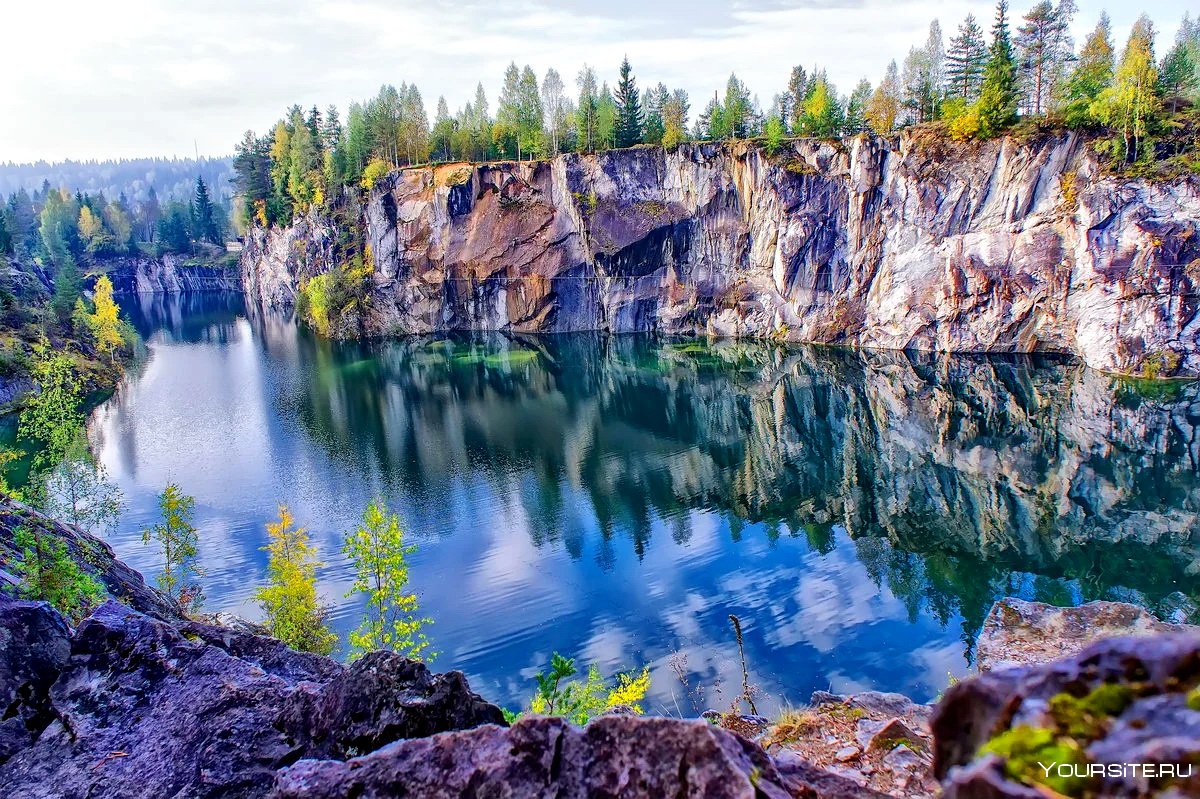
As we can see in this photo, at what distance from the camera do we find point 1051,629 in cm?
1457

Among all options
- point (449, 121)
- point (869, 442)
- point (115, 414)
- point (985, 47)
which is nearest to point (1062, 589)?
point (869, 442)

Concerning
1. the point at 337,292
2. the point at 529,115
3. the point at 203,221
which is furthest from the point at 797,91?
the point at 203,221

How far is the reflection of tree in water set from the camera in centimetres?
2580

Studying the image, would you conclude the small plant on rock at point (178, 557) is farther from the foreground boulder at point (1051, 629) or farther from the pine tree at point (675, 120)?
the pine tree at point (675, 120)

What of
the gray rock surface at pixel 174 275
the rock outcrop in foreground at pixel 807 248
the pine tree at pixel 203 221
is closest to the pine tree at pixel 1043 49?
the rock outcrop in foreground at pixel 807 248

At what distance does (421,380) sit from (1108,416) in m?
46.6

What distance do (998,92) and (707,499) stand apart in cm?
4364

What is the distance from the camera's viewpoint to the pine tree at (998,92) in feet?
180

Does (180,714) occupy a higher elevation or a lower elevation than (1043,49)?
lower

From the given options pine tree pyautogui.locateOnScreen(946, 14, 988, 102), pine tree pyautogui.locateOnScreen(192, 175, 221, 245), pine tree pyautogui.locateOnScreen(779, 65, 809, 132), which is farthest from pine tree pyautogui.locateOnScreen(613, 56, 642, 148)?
pine tree pyautogui.locateOnScreen(192, 175, 221, 245)

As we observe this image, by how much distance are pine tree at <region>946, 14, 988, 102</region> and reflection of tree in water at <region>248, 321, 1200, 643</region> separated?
24.6 metres

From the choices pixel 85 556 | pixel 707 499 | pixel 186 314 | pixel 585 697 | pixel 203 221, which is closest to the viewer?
pixel 85 556

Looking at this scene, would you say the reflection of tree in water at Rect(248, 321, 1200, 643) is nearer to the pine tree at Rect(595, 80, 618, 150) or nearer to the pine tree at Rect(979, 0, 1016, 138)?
the pine tree at Rect(979, 0, 1016, 138)

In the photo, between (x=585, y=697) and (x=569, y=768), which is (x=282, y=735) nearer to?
(x=569, y=768)
